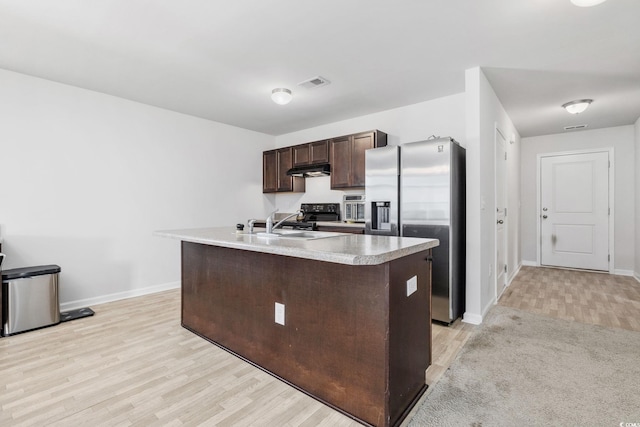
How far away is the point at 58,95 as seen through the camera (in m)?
3.35

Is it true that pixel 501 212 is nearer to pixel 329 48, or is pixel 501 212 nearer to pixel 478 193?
pixel 478 193

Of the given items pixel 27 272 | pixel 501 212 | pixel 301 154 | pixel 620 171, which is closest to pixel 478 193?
pixel 501 212

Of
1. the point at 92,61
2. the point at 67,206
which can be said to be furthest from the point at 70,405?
the point at 92,61

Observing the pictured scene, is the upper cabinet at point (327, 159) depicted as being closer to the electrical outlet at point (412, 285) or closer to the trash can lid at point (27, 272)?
the electrical outlet at point (412, 285)

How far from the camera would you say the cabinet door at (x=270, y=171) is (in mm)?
5357

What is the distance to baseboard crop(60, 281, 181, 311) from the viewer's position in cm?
343

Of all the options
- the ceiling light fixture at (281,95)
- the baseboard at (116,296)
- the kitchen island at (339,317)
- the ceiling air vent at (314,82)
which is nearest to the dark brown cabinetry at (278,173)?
the ceiling light fixture at (281,95)

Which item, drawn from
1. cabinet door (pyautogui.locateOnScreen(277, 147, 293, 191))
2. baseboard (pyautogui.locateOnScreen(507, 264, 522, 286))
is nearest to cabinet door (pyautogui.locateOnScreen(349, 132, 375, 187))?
cabinet door (pyautogui.locateOnScreen(277, 147, 293, 191))

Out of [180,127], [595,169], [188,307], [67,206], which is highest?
[180,127]

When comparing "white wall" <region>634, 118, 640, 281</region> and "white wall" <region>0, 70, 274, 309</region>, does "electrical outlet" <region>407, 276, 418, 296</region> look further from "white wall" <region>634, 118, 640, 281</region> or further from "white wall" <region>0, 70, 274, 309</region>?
"white wall" <region>634, 118, 640, 281</region>

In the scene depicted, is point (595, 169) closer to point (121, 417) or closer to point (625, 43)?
point (625, 43)

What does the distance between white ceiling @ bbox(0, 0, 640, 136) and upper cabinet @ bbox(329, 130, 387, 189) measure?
0.44 metres

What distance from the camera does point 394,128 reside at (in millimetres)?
4188

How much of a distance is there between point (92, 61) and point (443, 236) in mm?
3668
